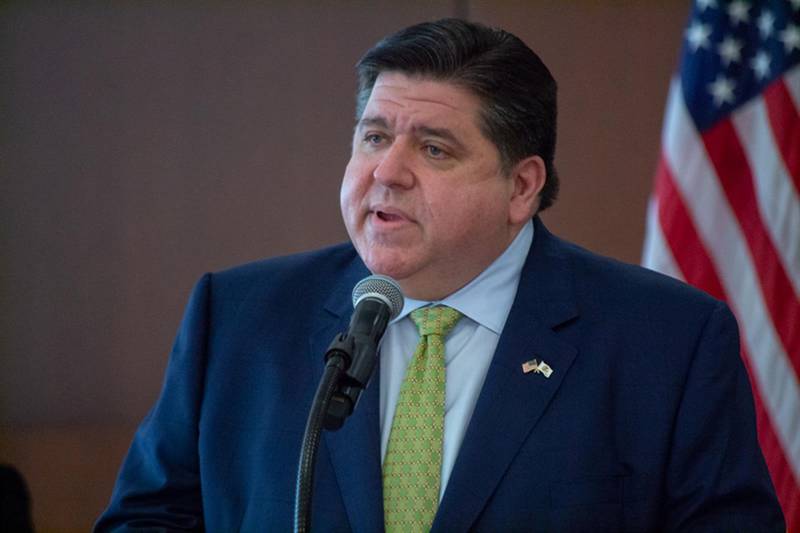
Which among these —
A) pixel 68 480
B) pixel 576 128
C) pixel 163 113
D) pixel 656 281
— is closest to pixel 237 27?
pixel 163 113

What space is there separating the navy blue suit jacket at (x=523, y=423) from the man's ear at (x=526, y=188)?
0.32ft

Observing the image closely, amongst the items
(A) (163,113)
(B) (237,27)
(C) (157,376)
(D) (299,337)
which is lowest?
(C) (157,376)

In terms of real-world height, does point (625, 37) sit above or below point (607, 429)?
above

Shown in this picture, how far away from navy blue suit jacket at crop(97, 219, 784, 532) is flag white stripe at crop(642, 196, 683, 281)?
75cm

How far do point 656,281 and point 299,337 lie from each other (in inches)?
29.5

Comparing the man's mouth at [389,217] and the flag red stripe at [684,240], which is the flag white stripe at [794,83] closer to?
the flag red stripe at [684,240]

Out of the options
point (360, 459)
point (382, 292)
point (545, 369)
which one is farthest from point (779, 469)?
point (382, 292)

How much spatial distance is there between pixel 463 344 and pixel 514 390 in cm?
16

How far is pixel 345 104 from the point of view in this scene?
3.79 m

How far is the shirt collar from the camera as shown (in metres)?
2.24

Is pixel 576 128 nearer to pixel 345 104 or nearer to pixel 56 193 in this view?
pixel 345 104

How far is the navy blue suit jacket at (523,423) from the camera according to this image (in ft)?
6.66

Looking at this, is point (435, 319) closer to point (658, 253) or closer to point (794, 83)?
point (658, 253)

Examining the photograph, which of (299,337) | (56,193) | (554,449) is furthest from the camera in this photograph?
(56,193)
